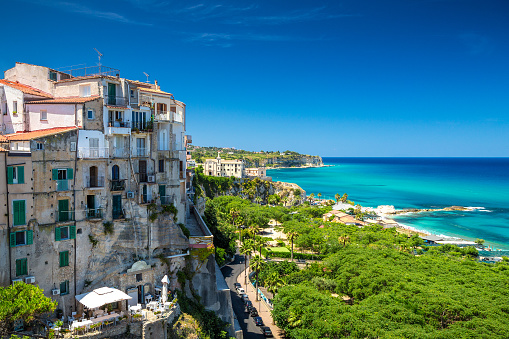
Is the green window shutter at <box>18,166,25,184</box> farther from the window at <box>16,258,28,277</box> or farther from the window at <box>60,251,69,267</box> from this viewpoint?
the window at <box>60,251,69,267</box>

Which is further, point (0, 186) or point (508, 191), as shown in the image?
point (508, 191)

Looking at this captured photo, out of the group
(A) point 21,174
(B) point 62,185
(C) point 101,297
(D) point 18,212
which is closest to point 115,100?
(B) point 62,185

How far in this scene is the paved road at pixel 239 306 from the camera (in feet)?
114

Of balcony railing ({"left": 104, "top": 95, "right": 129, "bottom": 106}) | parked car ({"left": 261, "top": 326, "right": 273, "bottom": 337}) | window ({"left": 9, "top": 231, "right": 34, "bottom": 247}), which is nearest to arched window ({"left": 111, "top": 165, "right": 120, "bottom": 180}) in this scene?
balcony railing ({"left": 104, "top": 95, "right": 129, "bottom": 106})

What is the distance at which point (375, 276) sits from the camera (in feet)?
121

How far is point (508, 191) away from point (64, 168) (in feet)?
688

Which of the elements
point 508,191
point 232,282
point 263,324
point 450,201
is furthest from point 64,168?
point 508,191

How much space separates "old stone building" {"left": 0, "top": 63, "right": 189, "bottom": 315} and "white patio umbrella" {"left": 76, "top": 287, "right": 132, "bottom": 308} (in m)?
1.39

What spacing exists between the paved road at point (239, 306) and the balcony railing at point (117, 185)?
2035 centimetres

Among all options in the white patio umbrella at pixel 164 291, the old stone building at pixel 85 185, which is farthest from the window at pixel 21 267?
the white patio umbrella at pixel 164 291

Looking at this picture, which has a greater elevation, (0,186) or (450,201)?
(0,186)

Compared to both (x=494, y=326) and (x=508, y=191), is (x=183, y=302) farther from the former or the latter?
(x=508, y=191)

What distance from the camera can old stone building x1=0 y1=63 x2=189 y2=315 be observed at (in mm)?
19422

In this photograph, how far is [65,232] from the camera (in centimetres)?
2100
